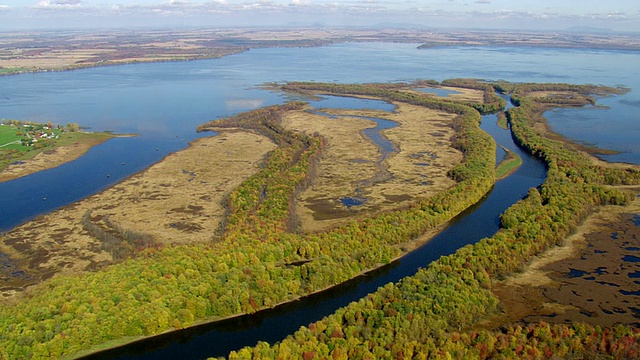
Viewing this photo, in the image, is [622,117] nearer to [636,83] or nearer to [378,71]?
[636,83]

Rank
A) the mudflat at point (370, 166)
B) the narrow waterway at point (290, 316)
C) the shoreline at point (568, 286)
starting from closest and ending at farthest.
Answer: the narrow waterway at point (290, 316)
the shoreline at point (568, 286)
the mudflat at point (370, 166)

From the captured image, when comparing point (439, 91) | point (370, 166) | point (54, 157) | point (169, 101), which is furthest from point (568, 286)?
point (169, 101)

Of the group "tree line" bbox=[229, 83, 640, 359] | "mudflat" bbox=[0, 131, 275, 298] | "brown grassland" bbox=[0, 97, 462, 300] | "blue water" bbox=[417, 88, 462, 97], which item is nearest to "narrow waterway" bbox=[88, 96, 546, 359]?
"tree line" bbox=[229, 83, 640, 359]

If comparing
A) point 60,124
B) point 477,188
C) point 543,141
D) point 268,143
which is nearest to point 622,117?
point 543,141

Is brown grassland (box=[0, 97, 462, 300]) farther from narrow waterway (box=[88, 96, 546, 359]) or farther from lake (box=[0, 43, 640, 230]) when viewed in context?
narrow waterway (box=[88, 96, 546, 359])

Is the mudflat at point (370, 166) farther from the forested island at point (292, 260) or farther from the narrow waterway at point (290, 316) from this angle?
the narrow waterway at point (290, 316)

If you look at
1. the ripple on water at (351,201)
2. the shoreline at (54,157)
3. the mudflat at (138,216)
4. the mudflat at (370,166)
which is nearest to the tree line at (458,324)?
the mudflat at (370,166)

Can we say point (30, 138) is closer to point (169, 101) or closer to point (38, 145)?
point (38, 145)
